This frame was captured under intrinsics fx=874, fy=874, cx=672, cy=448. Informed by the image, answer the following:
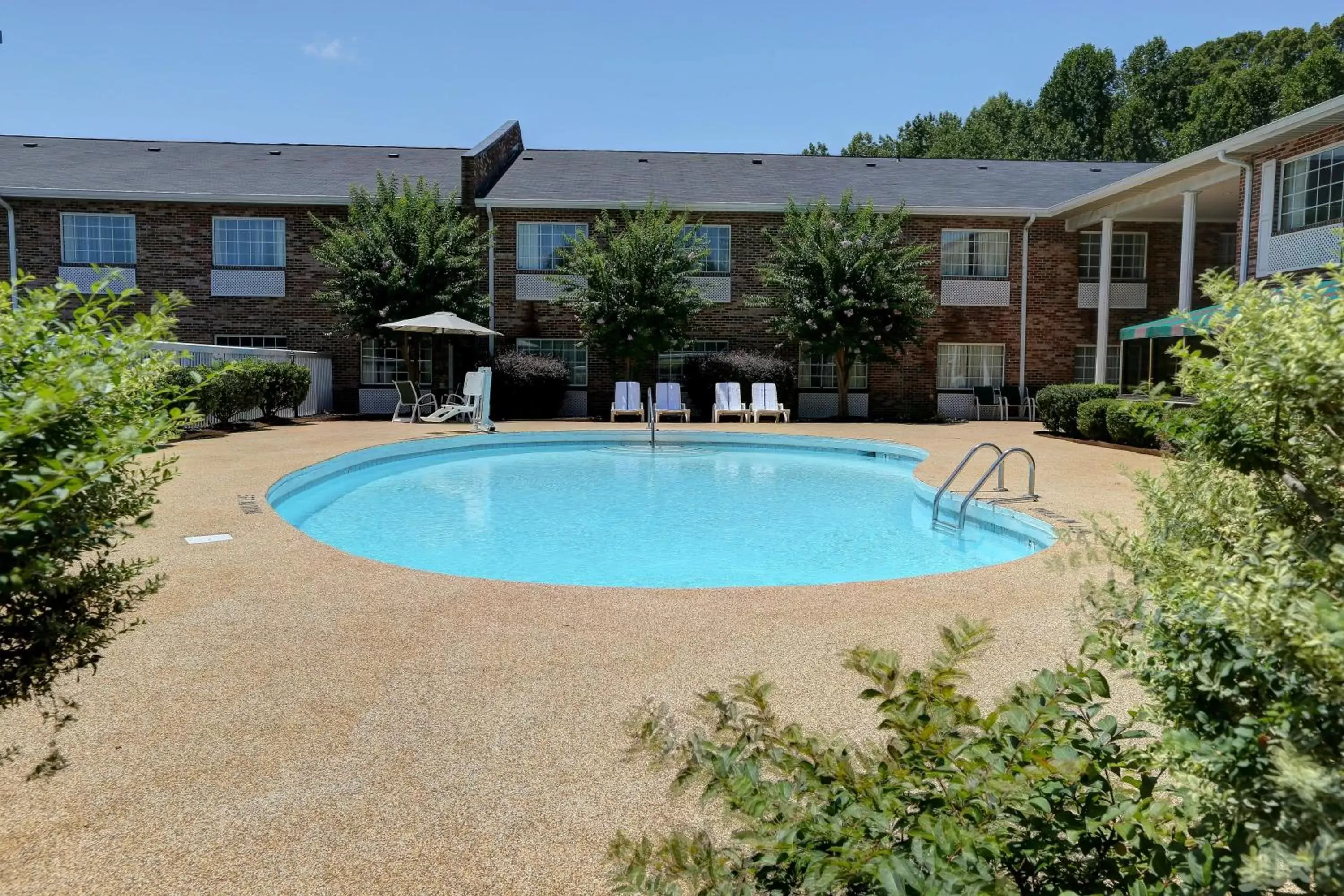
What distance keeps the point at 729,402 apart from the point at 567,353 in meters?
4.63

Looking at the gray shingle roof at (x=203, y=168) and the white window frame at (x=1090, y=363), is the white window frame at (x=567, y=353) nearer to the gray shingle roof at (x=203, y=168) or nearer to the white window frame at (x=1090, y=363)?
the gray shingle roof at (x=203, y=168)

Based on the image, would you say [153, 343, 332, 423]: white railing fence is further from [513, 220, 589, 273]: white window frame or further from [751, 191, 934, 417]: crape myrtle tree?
[751, 191, 934, 417]: crape myrtle tree

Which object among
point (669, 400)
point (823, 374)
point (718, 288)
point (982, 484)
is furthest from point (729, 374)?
point (982, 484)

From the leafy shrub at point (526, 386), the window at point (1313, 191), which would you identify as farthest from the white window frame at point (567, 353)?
the window at point (1313, 191)

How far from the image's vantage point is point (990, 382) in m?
22.1

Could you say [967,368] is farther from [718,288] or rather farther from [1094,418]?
[1094,418]

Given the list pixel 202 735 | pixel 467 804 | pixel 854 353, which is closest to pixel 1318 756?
pixel 467 804

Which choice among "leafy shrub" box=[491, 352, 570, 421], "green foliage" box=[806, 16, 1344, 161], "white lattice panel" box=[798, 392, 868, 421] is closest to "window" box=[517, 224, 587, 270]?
"leafy shrub" box=[491, 352, 570, 421]

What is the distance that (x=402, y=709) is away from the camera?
132 inches

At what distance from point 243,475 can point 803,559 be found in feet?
20.4

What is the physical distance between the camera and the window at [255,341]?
2130 centimetres

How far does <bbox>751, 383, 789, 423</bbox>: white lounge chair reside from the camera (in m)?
19.4

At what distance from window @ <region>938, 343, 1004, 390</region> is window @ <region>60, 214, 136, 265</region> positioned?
19861mm

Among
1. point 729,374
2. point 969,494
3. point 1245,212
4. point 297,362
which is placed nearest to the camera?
point 969,494
